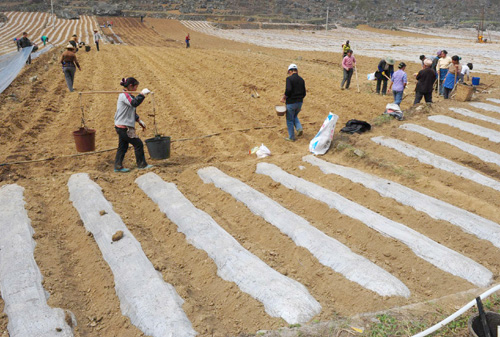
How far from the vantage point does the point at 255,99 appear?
505 inches

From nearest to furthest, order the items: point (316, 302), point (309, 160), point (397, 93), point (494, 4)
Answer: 1. point (316, 302)
2. point (309, 160)
3. point (397, 93)
4. point (494, 4)

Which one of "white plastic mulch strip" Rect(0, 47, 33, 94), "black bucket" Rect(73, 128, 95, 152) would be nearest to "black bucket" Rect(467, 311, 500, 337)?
"black bucket" Rect(73, 128, 95, 152)

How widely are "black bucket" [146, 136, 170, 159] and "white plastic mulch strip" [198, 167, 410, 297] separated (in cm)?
176

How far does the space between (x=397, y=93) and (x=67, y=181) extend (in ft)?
26.2

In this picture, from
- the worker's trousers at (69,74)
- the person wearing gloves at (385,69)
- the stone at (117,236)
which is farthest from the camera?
the worker's trousers at (69,74)

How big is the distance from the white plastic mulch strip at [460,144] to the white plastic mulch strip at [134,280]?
5.78 metres

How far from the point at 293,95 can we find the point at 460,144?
320 centimetres

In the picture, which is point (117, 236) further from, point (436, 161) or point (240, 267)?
point (436, 161)

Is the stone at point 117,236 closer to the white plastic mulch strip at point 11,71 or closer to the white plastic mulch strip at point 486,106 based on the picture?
the white plastic mulch strip at point 486,106

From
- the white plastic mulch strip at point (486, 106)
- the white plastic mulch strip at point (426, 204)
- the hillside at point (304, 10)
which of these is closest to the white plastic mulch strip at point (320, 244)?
the white plastic mulch strip at point (426, 204)

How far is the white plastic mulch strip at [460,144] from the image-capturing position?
7107mm

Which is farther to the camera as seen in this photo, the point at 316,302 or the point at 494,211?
the point at 494,211

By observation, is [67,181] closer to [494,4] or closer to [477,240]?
[477,240]

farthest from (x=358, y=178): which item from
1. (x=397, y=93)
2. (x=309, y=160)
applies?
(x=397, y=93)
